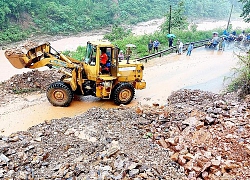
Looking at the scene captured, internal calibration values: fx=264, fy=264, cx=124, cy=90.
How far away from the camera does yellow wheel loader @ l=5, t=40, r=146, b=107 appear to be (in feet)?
32.2

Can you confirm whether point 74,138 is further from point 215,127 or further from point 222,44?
point 222,44

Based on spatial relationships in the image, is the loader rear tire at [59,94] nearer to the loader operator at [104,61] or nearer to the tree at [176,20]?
the loader operator at [104,61]

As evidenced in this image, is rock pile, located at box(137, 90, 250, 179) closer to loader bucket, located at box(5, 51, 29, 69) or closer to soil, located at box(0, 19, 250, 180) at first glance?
soil, located at box(0, 19, 250, 180)

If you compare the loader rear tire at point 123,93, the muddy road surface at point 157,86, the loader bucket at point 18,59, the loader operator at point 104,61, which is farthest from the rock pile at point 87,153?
the loader bucket at point 18,59

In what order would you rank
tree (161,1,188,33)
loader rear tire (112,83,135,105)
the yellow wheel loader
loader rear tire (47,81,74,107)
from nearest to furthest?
the yellow wheel loader
loader rear tire (47,81,74,107)
loader rear tire (112,83,135,105)
tree (161,1,188,33)

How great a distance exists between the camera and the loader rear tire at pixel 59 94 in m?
10.1

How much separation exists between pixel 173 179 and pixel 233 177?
1.19 meters

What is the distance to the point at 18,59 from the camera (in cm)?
977

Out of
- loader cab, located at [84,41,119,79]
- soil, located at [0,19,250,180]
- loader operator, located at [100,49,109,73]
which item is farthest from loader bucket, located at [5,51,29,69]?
soil, located at [0,19,250,180]

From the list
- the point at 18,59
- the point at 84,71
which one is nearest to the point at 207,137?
the point at 84,71

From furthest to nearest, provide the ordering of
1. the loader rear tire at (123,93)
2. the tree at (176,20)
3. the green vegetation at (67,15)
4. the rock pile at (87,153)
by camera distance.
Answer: the green vegetation at (67,15) < the tree at (176,20) < the loader rear tire at (123,93) < the rock pile at (87,153)

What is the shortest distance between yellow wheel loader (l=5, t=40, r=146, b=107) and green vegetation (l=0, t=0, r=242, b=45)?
16575 millimetres

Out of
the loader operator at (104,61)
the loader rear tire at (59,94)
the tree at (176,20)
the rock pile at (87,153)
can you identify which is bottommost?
the rock pile at (87,153)

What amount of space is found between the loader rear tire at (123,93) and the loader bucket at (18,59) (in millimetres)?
3544
